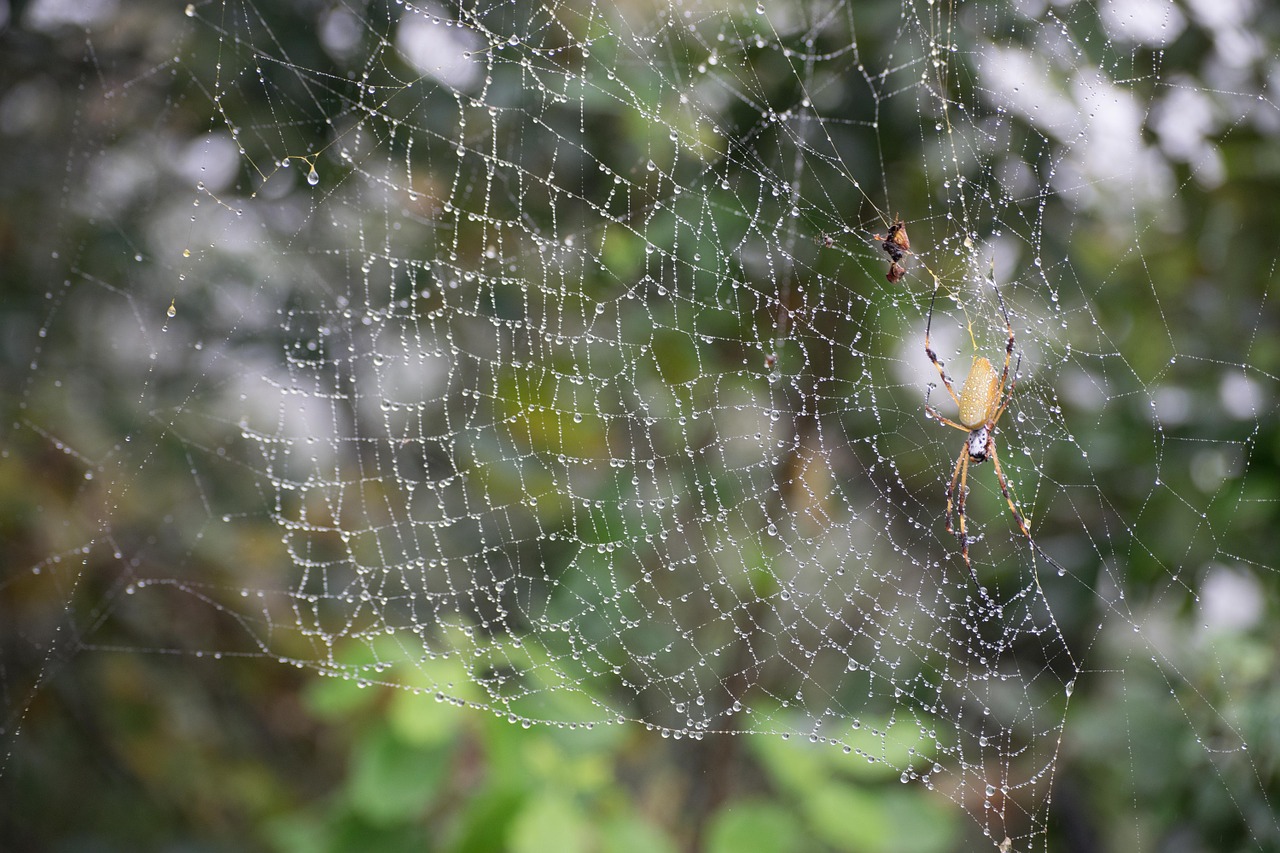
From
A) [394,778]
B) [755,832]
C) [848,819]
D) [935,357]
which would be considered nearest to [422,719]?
[394,778]

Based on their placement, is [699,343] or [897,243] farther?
[699,343]

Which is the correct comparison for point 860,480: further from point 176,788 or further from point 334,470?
point 176,788

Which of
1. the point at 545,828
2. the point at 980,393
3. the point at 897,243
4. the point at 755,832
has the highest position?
the point at 897,243

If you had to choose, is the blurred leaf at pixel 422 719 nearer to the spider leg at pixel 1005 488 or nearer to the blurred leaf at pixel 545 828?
the blurred leaf at pixel 545 828

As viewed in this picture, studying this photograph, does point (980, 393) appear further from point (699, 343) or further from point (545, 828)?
point (545, 828)

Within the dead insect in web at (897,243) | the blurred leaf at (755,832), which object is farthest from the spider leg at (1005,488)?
the blurred leaf at (755,832)
